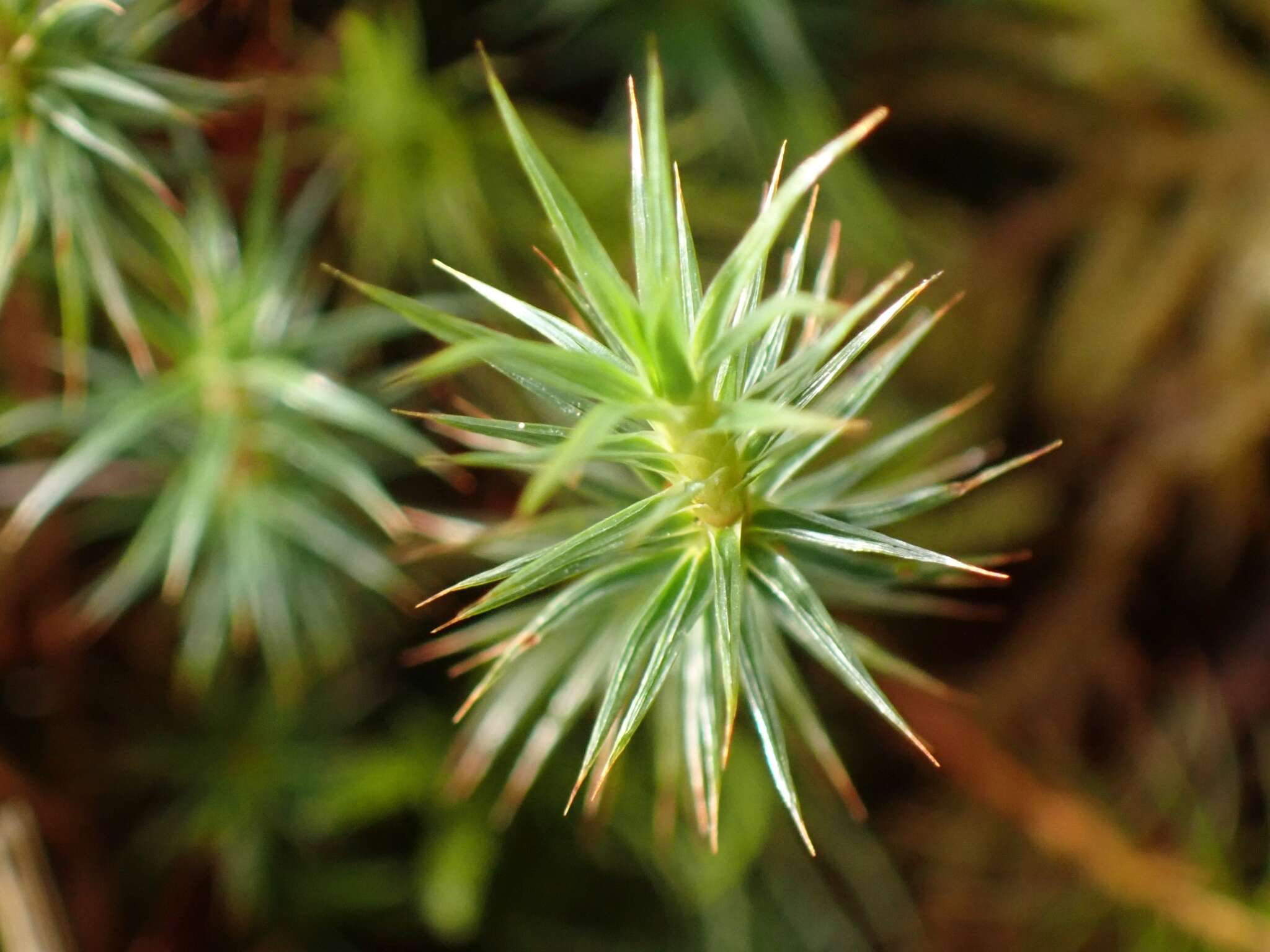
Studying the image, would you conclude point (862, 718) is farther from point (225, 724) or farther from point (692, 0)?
point (692, 0)

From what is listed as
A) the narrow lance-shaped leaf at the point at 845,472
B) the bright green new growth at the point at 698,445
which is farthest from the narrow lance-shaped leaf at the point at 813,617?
the narrow lance-shaped leaf at the point at 845,472

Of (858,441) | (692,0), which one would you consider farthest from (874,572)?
(692,0)

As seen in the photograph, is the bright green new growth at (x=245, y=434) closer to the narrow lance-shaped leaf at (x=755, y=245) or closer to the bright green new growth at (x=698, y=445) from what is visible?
the bright green new growth at (x=698, y=445)

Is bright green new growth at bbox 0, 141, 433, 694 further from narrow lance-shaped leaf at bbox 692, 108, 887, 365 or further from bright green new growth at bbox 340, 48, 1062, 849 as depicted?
narrow lance-shaped leaf at bbox 692, 108, 887, 365

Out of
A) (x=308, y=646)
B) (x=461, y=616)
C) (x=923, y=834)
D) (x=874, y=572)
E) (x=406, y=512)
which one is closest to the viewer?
(x=461, y=616)

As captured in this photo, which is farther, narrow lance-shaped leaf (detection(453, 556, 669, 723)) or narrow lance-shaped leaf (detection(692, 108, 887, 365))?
narrow lance-shaped leaf (detection(453, 556, 669, 723))

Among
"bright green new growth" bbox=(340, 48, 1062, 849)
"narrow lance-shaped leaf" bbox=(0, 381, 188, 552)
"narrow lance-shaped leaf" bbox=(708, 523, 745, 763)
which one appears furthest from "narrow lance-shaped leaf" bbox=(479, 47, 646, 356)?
"narrow lance-shaped leaf" bbox=(0, 381, 188, 552)

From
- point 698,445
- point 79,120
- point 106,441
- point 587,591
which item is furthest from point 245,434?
point 698,445

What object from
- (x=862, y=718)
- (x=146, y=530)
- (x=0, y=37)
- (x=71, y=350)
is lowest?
(x=862, y=718)
